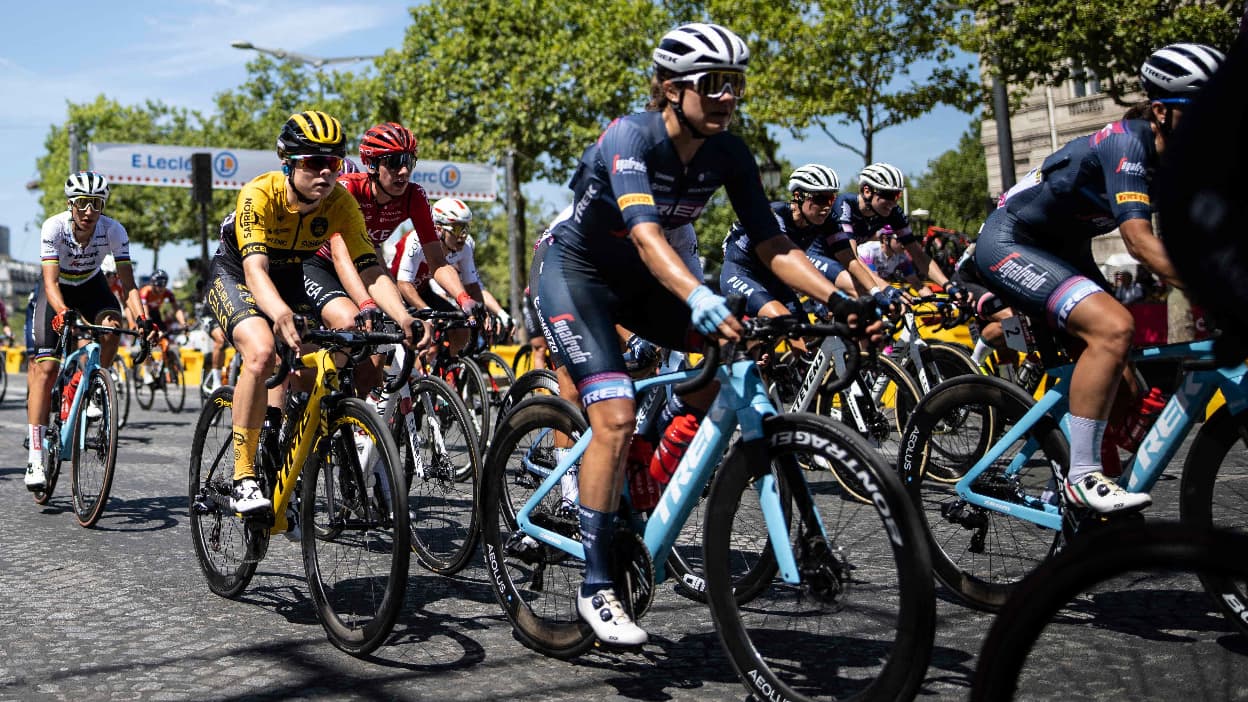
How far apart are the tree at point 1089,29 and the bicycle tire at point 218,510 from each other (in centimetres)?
1521

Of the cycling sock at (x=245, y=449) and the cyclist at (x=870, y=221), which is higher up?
the cyclist at (x=870, y=221)

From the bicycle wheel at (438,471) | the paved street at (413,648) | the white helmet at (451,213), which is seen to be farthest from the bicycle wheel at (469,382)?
the paved street at (413,648)

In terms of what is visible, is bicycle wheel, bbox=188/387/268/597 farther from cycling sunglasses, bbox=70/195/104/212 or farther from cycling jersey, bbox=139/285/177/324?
cycling jersey, bbox=139/285/177/324

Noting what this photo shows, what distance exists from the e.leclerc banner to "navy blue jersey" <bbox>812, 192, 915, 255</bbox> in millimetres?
18386

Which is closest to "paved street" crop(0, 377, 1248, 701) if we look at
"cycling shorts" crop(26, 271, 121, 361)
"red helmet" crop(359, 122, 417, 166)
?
"red helmet" crop(359, 122, 417, 166)

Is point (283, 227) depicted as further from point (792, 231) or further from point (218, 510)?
point (792, 231)

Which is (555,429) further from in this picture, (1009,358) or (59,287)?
(1009,358)

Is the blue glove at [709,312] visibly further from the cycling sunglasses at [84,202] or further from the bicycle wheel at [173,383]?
the bicycle wheel at [173,383]

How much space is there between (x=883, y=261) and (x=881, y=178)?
3.61 meters

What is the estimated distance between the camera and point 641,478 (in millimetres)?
4098

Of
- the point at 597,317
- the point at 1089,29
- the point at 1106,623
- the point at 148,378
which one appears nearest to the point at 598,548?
the point at 597,317

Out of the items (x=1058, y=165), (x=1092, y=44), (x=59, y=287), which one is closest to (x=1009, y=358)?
(x=1058, y=165)

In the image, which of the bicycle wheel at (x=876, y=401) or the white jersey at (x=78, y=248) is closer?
the bicycle wheel at (x=876, y=401)

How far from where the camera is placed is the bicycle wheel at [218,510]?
5.18 meters
